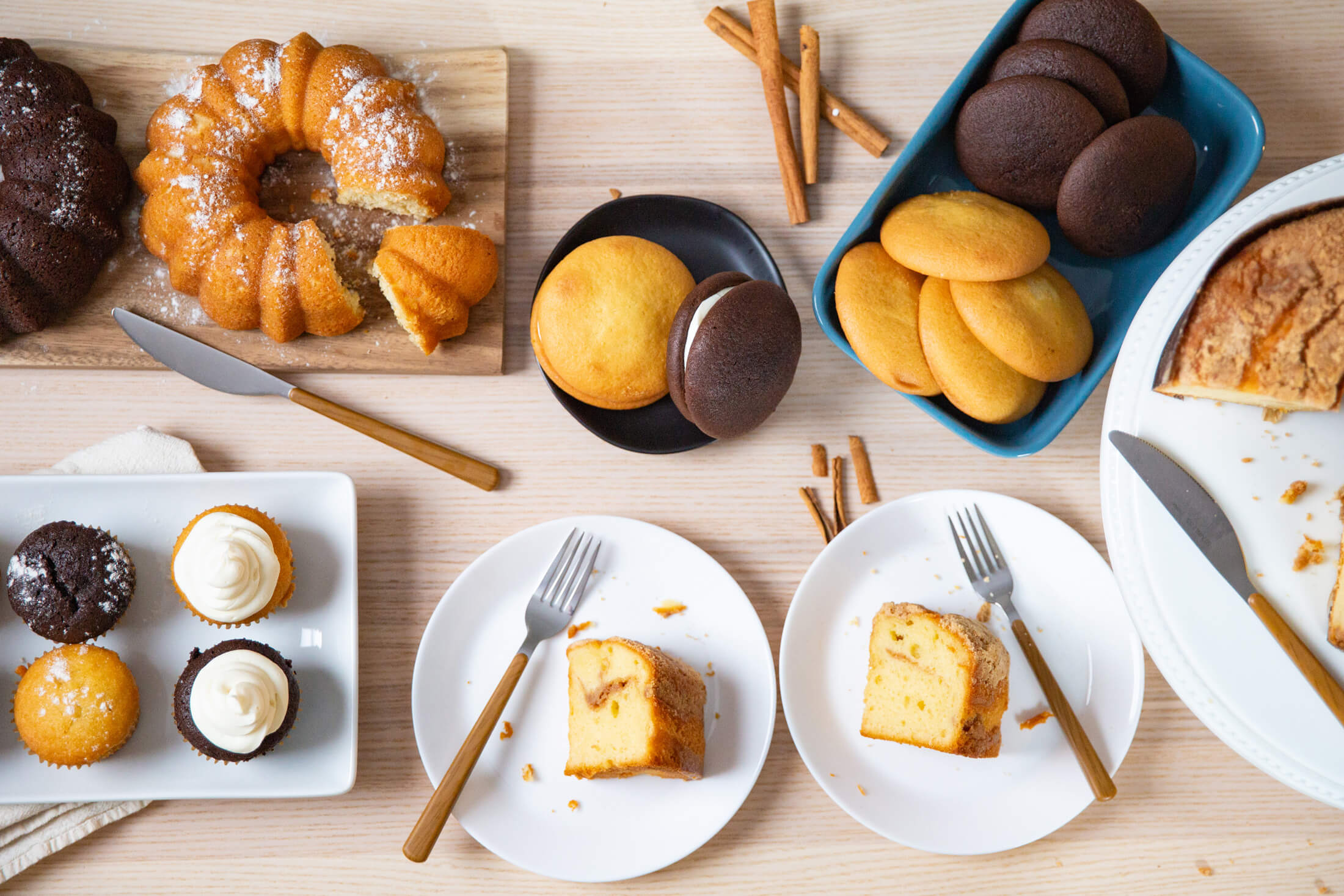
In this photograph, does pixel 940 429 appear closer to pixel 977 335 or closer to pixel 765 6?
pixel 977 335

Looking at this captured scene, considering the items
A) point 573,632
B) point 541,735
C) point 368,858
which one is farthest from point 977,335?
point 368,858

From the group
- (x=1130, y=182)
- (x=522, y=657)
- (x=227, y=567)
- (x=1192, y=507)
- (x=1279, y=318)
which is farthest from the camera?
(x=522, y=657)

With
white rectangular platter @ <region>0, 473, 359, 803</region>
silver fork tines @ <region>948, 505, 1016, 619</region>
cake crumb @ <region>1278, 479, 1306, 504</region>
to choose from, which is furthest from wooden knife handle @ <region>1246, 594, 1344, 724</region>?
white rectangular platter @ <region>0, 473, 359, 803</region>

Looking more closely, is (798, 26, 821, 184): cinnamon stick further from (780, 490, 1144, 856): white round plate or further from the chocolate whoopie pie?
(780, 490, 1144, 856): white round plate

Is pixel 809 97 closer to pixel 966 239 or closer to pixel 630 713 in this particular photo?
pixel 966 239

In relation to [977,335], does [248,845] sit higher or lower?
lower

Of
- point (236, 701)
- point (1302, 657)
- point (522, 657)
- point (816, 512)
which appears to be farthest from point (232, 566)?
point (1302, 657)

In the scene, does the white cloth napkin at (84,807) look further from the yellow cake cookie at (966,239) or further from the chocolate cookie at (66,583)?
the yellow cake cookie at (966,239)
